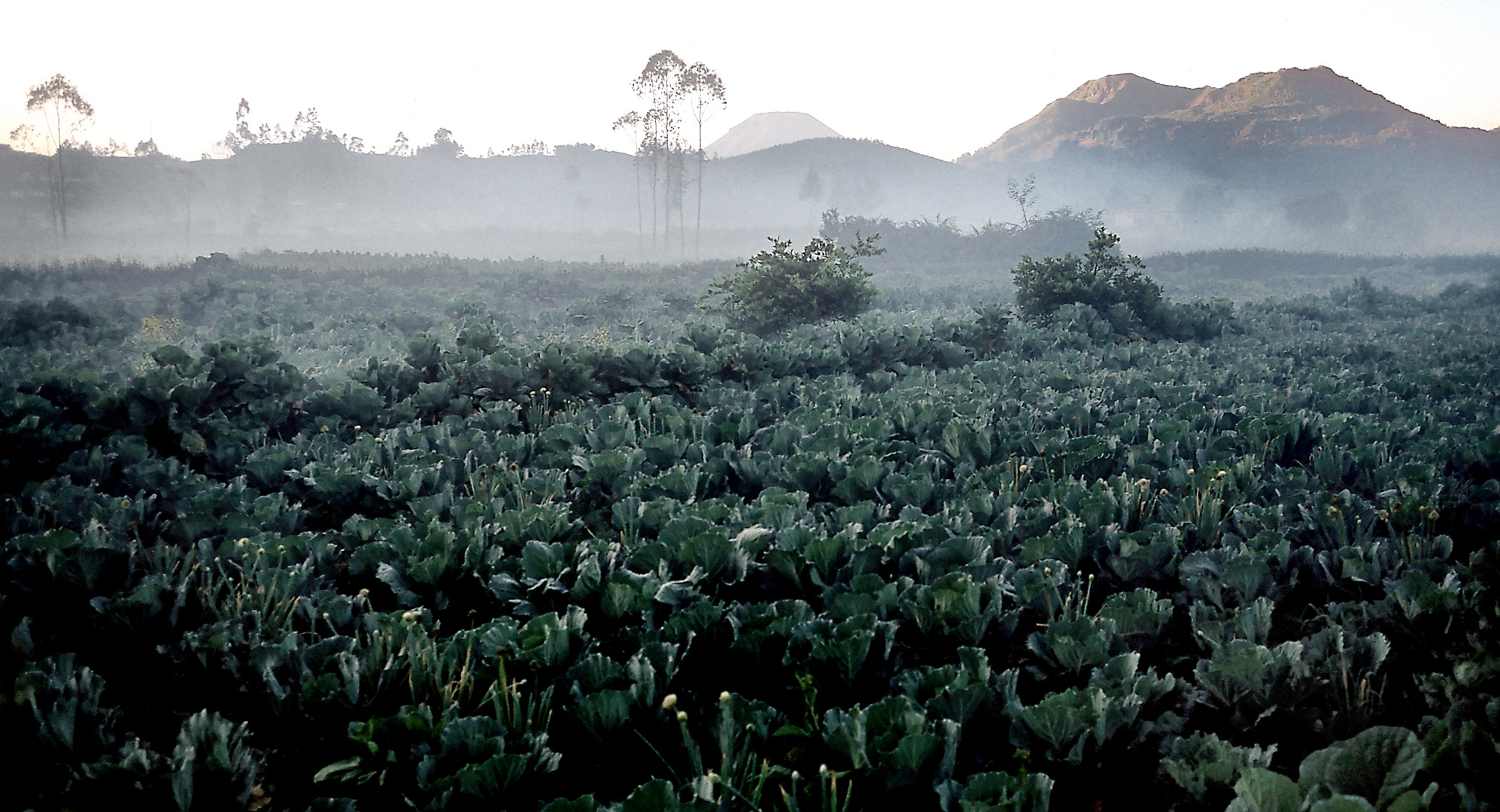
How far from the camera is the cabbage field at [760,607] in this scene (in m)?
1.73

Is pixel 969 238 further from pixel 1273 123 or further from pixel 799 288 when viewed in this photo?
pixel 1273 123

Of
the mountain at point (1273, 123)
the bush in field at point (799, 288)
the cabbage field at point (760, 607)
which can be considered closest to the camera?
the cabbage field at point (760, 607)

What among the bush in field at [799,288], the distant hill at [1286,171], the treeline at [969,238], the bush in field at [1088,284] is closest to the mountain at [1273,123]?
the distant hill at [1286,171]

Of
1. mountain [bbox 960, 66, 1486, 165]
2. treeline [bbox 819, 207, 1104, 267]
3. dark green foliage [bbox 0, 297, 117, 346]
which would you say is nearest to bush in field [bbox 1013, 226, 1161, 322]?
dark green foliage [bbox 0, 297, 117, 346]

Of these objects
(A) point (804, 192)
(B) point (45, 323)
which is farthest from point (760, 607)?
(A) point (804, 192)

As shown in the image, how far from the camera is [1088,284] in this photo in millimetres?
13336

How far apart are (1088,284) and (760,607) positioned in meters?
12.9

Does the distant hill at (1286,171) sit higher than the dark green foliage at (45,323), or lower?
higher

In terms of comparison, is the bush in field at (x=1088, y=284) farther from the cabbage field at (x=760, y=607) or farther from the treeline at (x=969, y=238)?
the treeline at (x=969, y=238)

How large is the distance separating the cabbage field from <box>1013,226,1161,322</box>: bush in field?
25.5 feet

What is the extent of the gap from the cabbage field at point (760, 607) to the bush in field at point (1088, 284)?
7.78 m

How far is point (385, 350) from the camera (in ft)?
39.6

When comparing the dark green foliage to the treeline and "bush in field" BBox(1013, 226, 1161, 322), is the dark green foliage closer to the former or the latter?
"bush in field" BBox(1013, 226, 1161, 322)

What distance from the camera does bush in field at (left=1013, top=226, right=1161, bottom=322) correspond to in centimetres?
1323
